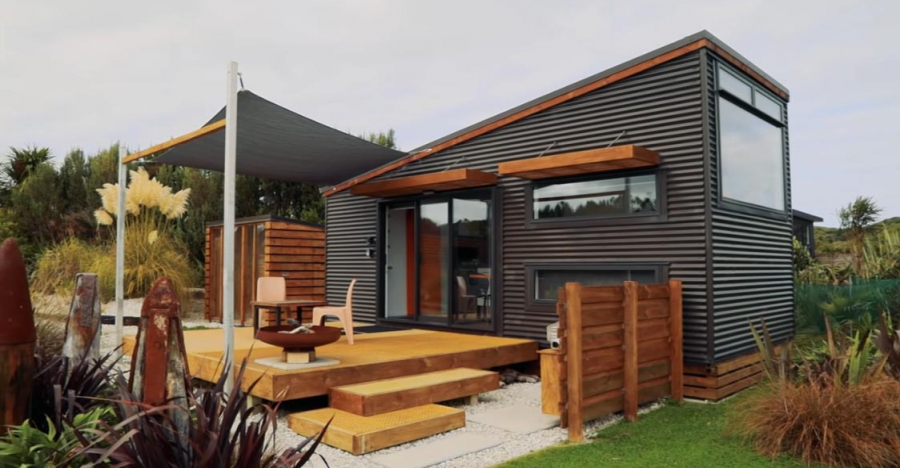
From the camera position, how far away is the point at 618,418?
5.22m

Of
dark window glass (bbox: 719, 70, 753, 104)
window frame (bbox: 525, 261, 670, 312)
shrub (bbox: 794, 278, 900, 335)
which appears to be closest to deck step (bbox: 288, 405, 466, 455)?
window frame (bbox: 525, 261, 670, 312)

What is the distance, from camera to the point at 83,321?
4062 mm

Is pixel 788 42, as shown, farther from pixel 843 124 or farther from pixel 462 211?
pixel 462 211

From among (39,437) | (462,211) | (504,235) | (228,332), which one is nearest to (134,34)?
(462,211)

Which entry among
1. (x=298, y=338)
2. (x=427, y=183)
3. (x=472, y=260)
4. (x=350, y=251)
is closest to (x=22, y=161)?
(x=350, y=251)

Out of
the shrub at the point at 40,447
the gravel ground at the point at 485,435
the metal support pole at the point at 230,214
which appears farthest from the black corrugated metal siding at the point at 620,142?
the shrub at the point at 40,447

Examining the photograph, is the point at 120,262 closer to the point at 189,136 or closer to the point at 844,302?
the point at 189,136

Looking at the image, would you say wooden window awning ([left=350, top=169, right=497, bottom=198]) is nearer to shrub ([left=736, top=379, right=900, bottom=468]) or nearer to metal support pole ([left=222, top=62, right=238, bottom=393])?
metal support pole ([left=222, top=62, right=238, bottom=393])

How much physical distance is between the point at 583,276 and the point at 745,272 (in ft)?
5.65

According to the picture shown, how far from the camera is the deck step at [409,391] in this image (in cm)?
477

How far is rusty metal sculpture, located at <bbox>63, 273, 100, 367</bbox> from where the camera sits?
4035mm

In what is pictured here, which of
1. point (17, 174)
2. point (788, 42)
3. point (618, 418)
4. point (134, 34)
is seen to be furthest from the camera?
point (17, 174)

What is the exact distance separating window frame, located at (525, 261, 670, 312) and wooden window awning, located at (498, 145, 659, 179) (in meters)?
1.01

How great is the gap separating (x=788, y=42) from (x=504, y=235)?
6.25m
